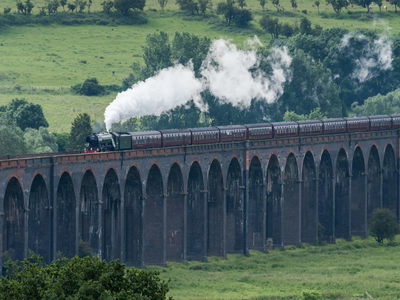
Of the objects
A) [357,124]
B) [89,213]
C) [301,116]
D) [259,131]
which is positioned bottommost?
[89,213]

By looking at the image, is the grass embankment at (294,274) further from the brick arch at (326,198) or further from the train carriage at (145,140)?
the train carriage at (145,140)

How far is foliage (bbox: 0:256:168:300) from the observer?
67.8 m

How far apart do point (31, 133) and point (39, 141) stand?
3.39 meters

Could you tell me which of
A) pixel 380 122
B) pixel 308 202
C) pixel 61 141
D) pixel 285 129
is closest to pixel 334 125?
pixel 285 129

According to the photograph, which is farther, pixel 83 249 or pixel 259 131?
pixel 259 131

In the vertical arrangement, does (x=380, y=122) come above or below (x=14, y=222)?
above

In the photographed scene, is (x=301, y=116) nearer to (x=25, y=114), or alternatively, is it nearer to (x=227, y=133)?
(x=25, y=114)

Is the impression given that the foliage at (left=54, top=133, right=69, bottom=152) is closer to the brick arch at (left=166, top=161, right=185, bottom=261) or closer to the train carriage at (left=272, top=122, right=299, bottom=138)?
the train carriage at (left=272, top=122, right=299, bottom=138)

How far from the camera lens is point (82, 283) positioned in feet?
224

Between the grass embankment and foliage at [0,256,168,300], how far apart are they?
31.2 m

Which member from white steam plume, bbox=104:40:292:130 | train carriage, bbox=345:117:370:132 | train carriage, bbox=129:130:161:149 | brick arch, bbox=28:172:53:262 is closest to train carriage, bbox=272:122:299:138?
train carriage, bbox=345:117:370:132

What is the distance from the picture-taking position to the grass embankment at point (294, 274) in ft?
343

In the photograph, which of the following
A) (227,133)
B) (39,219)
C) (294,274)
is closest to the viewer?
(39,219)

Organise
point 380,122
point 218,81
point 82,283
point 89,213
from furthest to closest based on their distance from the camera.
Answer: point 218,81 → point 380,122 → point 89,213 → point 82,283
